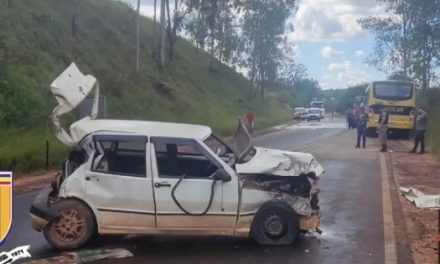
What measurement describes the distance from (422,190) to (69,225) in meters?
8.57

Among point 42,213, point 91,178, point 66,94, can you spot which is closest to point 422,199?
point 91,178

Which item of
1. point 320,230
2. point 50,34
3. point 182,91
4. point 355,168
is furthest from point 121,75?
point 320,230

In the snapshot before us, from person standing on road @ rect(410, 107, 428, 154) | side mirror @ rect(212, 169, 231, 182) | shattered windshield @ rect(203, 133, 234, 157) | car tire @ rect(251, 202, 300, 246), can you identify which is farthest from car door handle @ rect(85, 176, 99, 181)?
person standing on road @ rect(410, 107, 428, 154)

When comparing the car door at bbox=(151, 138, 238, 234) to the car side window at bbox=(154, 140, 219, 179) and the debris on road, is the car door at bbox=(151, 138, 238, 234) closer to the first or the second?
the car side window at bbox=(154, 140, 219, 179)

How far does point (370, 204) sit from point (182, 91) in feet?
120

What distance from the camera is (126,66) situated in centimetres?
4197

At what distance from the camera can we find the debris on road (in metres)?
7.49

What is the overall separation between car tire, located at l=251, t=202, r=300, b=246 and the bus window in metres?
26.1

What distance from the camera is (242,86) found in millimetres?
68375

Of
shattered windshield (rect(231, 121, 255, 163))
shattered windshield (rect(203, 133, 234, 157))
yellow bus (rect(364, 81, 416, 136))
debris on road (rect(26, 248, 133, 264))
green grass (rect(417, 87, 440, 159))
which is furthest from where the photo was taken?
yellow bus (rect(364, 81, 416, 136))

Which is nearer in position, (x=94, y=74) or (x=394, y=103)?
(x=394, y=103)

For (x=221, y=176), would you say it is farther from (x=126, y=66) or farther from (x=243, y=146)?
(x=126, y=66)

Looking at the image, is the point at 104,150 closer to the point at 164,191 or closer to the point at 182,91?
the point at 164,191

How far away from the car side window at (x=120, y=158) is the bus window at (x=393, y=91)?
26478 millimetres
